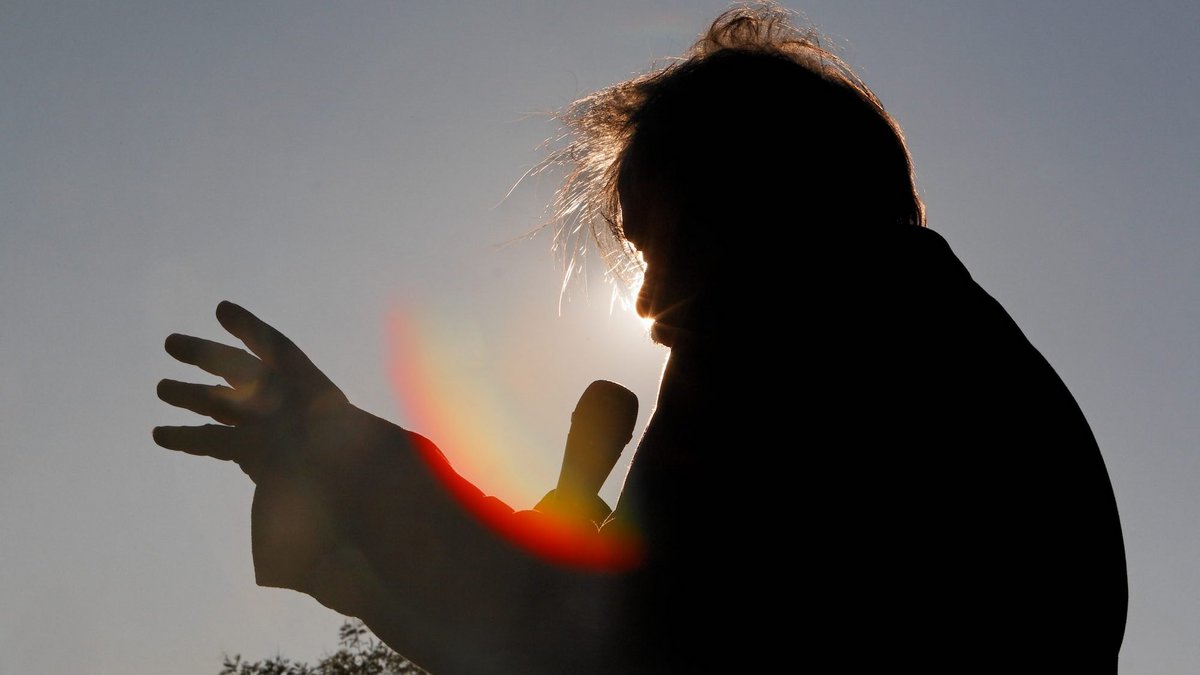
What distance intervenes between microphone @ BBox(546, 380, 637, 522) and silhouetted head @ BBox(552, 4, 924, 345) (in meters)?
0.30

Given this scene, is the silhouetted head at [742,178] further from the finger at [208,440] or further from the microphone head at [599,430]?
the finger at [208,440]

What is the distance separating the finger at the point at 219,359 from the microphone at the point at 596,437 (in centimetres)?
61

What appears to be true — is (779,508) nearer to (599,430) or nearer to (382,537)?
(382,537)

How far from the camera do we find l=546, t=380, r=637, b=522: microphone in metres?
1.48

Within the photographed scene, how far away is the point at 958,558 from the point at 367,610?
1.62ft

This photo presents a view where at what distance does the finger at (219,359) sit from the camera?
0.89m

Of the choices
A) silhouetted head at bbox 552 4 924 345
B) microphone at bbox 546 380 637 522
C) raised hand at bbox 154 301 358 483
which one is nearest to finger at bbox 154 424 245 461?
raised hand at bbox 154 301 358 483

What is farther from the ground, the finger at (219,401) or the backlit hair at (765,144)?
the backlit hair at (765,144)

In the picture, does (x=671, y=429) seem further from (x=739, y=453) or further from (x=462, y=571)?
(x=462, y=571)

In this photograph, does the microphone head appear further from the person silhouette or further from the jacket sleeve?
the jacket sleeve

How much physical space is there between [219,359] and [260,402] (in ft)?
0.22

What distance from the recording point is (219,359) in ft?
2.97

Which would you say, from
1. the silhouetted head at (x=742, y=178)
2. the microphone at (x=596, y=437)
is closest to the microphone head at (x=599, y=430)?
the microphone at (x=596, y=437)

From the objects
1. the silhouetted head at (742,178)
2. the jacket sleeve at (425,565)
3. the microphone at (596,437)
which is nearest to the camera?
the jacket sleeve at (425,565)
